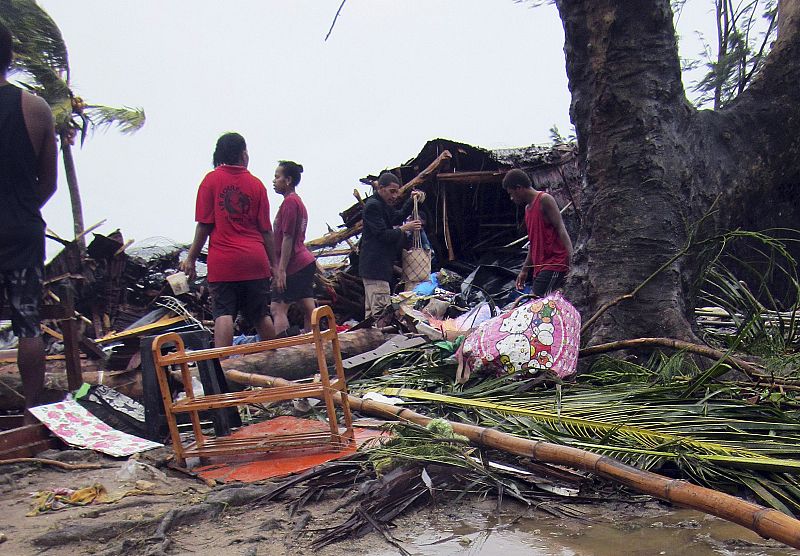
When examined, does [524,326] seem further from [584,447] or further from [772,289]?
[772,289]

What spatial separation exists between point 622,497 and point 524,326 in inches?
56.8

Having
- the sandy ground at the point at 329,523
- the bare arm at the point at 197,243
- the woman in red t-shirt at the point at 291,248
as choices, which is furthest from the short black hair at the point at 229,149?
the sandy ground at the point at 329,523

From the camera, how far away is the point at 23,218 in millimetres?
3689

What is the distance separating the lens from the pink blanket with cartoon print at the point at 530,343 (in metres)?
3.74

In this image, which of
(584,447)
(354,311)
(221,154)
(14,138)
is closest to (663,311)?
(584,447)

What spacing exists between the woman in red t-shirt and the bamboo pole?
3426 mm

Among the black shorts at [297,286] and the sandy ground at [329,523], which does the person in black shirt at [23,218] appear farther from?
the black shorts at [297,286]

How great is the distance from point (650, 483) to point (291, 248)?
4779mm

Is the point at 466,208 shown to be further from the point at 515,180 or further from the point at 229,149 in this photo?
the point at 229,149

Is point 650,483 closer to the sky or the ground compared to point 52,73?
closer to the ground

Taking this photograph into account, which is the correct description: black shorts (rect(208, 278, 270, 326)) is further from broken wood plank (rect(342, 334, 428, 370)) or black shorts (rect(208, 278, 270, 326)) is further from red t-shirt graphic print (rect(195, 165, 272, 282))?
broken wood plank (rect(342, 334, 428, 370))

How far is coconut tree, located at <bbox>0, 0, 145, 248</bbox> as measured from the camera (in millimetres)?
15641

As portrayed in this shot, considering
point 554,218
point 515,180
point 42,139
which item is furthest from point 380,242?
point 42,139

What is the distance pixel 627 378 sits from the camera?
11.9 ft
